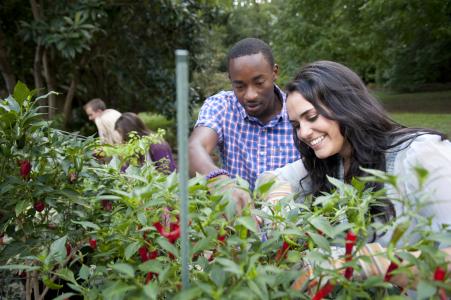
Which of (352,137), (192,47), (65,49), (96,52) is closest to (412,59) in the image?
(192,47)

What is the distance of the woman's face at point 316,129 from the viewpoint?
1.64m

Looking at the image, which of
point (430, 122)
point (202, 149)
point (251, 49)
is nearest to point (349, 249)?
point (202, 149)

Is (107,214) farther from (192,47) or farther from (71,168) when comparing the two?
(192,47)

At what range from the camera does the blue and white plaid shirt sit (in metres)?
2.51

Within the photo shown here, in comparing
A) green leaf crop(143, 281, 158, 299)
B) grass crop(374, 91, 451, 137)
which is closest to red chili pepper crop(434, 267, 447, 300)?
green leaf crop(143, 281, 158, 299)

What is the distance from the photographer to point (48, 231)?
1498 mm

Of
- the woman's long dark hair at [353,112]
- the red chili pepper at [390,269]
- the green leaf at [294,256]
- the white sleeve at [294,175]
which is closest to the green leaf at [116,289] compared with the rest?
the green leaf at [294,256]

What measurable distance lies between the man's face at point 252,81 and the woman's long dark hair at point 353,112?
2.27 feet

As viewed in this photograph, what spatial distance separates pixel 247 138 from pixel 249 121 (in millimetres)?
91

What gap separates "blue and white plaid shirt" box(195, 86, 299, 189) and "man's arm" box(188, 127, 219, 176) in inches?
2.6

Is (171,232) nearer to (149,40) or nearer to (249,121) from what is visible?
(249,121)

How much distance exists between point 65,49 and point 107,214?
4.76m

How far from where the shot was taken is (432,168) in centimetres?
136

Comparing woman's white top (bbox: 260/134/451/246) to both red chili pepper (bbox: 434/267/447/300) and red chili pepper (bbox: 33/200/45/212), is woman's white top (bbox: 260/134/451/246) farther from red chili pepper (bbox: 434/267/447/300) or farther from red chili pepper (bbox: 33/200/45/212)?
red chili pepper (bbox: 33/200/45/212)
